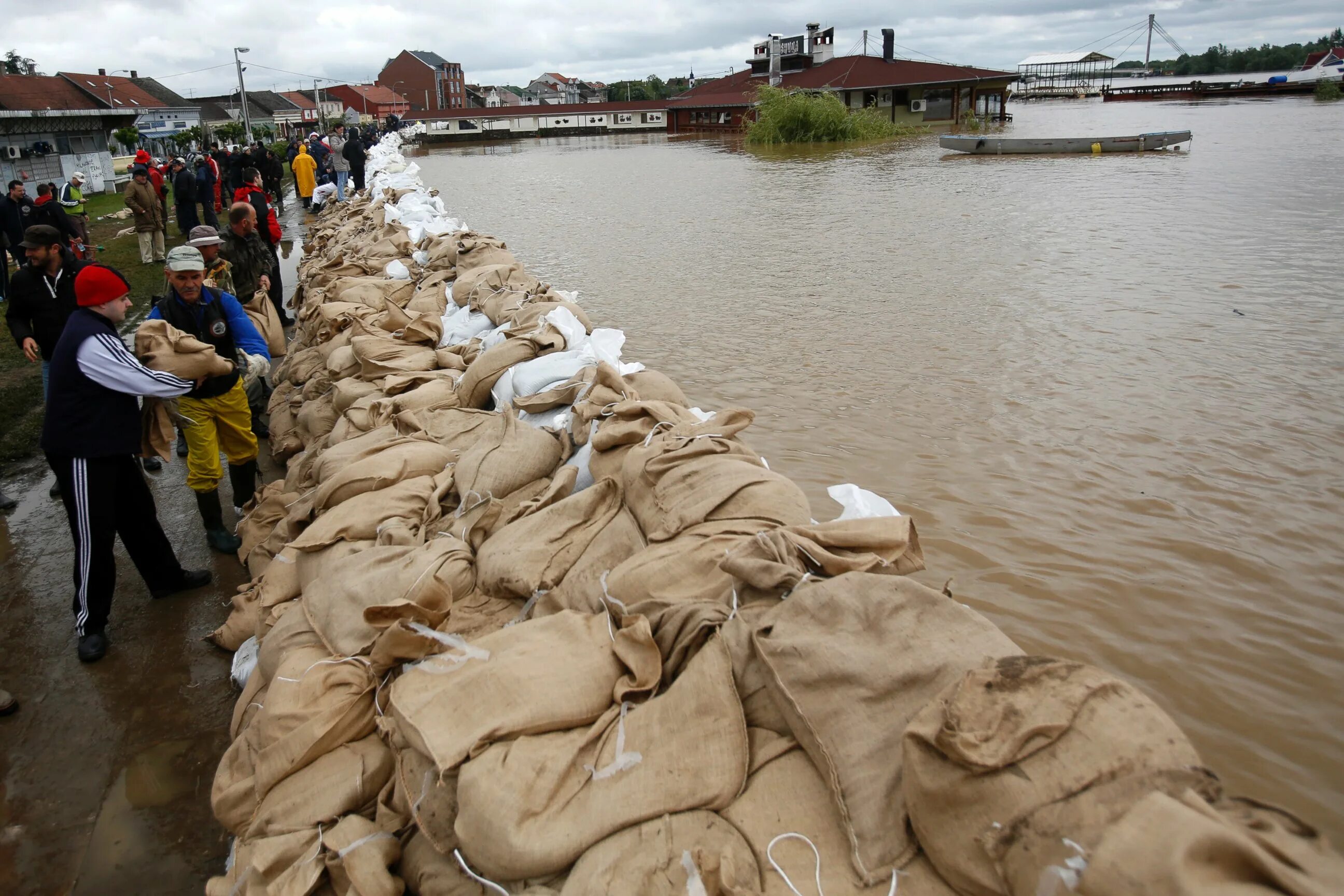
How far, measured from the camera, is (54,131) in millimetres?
25375

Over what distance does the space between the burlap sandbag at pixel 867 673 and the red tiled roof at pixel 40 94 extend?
33.3 metres

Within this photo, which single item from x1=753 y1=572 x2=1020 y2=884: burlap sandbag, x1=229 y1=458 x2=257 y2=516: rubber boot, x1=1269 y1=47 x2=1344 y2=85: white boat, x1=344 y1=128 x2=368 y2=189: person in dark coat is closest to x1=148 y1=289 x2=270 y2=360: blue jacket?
x1=229 y1=458 x2=257 y2=516: rubber boot

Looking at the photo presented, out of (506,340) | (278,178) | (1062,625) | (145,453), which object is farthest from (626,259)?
(278,178)

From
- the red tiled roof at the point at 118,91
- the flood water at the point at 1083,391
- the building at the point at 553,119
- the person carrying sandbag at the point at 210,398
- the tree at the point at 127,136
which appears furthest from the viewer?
the building at the point at 553,119

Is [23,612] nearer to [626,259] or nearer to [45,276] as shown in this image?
[45,276]

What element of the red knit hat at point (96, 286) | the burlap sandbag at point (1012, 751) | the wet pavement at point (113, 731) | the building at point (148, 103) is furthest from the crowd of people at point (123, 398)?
the building at point (148, 103)

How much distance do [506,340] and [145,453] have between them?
1602 mm

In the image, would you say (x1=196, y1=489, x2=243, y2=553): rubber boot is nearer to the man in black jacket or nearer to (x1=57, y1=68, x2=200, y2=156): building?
the man in black jacket

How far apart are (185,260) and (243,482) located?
1092mm

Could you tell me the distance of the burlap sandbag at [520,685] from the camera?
5.83 feet

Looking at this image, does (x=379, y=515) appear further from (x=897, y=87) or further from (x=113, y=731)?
(x=897, y=87)

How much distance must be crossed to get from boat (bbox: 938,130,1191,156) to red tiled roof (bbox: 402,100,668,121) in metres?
31.9

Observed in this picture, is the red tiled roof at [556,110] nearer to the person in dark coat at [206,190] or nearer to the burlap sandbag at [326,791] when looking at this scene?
the person in dark coat at [206,190]

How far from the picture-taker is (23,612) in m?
3.56
